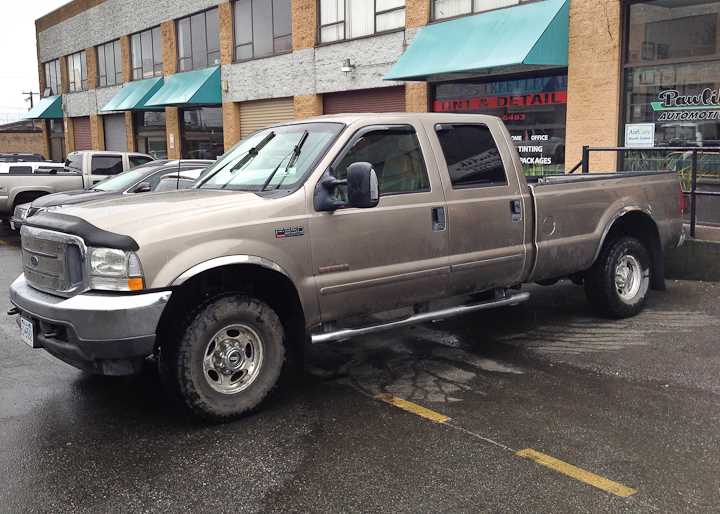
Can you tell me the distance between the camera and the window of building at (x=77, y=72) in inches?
1469

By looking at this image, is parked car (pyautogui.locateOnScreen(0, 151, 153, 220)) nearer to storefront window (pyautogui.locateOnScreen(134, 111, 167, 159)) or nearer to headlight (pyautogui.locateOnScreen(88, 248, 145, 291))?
headlight (pyautogui.locateOnScreen(88, 248, 145, 291))

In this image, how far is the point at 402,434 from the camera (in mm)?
4453

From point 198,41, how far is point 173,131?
391 centimetres

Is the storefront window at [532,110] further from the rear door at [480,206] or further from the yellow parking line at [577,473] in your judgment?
the yellow parking line at [577,473]

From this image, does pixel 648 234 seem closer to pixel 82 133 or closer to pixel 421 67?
pixel 421 67

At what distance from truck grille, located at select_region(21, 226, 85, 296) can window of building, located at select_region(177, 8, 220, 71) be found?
72.1ft

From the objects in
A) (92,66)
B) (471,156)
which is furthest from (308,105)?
(92,66)

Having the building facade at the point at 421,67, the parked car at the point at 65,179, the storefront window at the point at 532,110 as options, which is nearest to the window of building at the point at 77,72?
the building facade at the point at 421,67

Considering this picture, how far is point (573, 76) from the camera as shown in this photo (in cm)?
1439

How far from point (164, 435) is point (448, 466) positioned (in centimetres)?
180

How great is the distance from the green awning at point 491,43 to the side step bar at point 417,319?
855 centimetres

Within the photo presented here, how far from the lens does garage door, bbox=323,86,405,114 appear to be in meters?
18.9

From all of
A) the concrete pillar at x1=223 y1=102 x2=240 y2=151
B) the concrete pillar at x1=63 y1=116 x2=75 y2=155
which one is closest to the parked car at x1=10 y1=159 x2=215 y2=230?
the concrete pillar at x1=223 y1=102 x2=240 y2=151

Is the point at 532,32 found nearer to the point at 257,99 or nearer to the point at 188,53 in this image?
the point at 257,99
